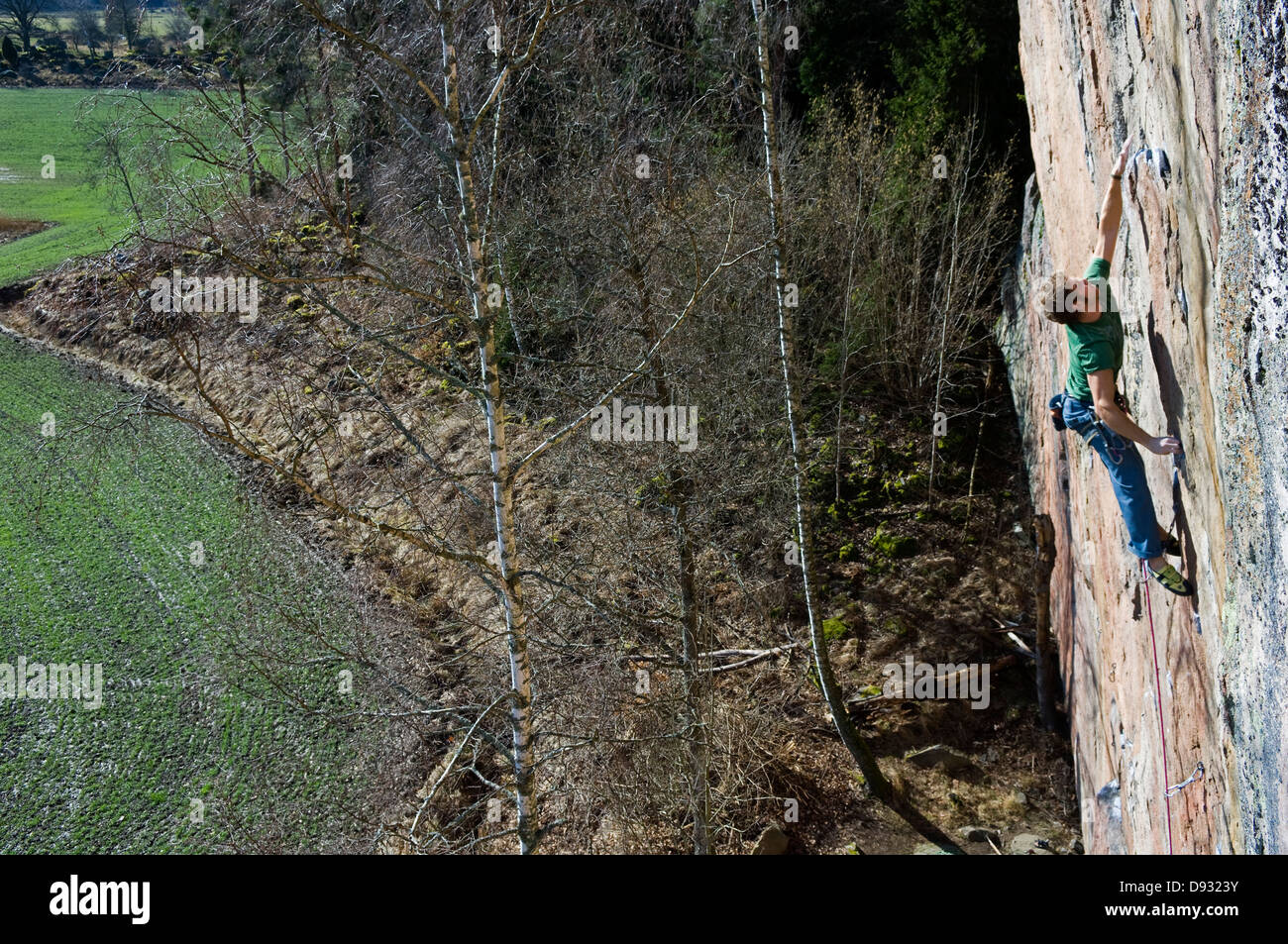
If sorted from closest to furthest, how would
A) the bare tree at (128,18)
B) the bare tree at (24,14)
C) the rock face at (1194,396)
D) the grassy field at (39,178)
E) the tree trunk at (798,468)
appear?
the rock face at (1194,396) → the bare tree at (128,18) → the tree trunk at (798,468) → the grassy field at (39,178) → the bare tree at (24,14)

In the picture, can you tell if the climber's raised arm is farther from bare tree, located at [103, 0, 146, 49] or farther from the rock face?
bare tree, located at [103, 0, 146, 49]

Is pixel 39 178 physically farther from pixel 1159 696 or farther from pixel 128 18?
pixel 1159 696

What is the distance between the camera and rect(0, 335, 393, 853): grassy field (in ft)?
41.6

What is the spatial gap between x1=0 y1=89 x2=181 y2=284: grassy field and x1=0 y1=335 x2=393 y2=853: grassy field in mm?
12648

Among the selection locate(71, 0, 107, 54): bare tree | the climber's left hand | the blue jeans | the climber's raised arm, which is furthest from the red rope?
locate(71, 0, 107, 54): bare tree

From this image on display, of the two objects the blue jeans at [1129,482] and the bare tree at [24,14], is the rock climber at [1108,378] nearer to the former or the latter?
the blue jeans at [1129,482]

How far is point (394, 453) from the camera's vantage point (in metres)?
18.7

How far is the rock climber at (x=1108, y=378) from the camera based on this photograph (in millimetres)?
6328

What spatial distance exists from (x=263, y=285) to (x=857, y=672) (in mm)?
9399

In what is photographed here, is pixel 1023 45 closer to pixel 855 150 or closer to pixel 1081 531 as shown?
pixel 855 150

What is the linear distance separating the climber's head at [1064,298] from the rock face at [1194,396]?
0.46 meters

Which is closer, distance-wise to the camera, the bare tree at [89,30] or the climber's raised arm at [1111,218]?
the climber's raised arm at [1111,218]

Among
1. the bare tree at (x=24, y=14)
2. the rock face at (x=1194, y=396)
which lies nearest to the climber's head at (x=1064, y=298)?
the rock face at (x=1194, y=396)
